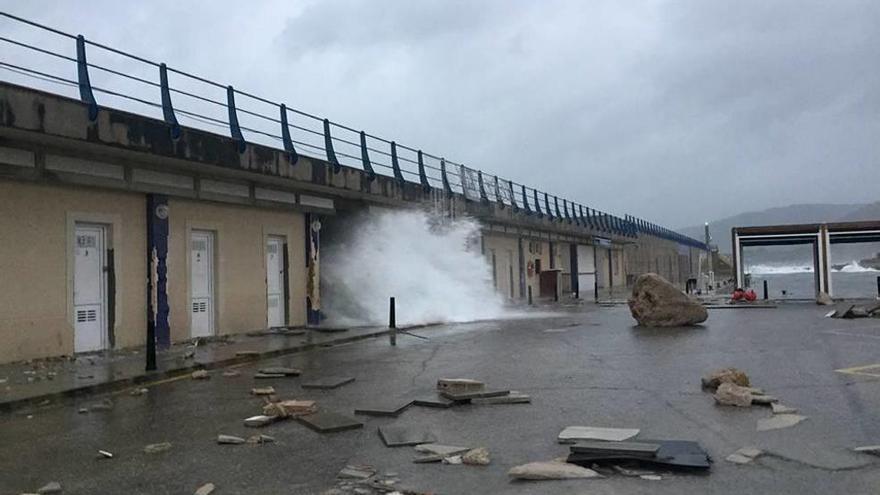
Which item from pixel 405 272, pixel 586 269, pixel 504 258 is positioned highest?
pixel 504 258

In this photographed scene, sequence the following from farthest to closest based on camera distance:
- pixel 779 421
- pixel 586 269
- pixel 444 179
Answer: pixel 586 269, pixel 444 179, pixel 779 421

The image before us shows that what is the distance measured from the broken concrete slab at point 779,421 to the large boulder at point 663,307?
1268 cm

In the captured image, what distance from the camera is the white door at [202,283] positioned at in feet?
58.5

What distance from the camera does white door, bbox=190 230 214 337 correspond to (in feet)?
58.5

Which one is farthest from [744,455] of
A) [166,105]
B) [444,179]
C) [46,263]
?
[444,179]

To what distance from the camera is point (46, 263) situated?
546 inches

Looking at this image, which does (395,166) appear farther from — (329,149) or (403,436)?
(403,436)

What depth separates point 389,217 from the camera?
26.9m

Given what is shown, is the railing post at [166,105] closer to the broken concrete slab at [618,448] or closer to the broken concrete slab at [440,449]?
the broken concrete slab at [440,449]

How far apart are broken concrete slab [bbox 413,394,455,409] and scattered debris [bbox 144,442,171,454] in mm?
3126

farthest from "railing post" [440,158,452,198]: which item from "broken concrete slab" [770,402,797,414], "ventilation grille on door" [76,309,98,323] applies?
"broken concrete slab" [770,402,797,414]

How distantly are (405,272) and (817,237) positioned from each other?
2246 cm

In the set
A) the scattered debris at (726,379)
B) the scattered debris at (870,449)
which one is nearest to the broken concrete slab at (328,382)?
the scattered debris at (726,379)

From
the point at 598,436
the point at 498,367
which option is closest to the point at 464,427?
the point at 598,436
